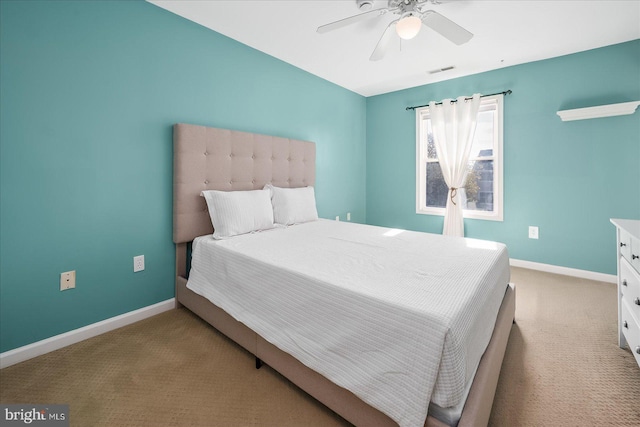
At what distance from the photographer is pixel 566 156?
3090 mm

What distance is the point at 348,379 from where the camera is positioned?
1146 mm

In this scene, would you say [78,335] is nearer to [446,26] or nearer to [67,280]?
[67,280]

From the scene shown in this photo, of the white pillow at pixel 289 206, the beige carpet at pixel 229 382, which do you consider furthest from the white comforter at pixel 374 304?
the white pillow at pixel 289 206

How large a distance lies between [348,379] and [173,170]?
6.61 ft

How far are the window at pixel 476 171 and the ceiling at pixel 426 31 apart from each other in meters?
0.61

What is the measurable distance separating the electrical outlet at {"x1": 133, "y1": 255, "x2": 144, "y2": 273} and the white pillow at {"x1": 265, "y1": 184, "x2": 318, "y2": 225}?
3.79 ft

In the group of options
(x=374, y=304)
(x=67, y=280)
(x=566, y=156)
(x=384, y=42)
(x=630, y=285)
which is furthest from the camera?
(x=566, y=156)

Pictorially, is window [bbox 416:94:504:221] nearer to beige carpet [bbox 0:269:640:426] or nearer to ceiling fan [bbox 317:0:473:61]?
beige carpet [bbox 0:269:640:426]

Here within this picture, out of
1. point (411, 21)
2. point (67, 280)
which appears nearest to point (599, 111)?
point (411, 21)

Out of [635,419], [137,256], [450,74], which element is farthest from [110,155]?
[450,74]

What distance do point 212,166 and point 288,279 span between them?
145 centimetres

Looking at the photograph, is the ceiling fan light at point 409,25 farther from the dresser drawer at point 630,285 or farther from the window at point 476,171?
the window at point 476,171

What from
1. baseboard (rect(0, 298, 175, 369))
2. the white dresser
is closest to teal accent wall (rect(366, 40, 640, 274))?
the white dresser

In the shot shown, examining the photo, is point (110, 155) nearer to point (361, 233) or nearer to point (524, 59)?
point (361, 233)
